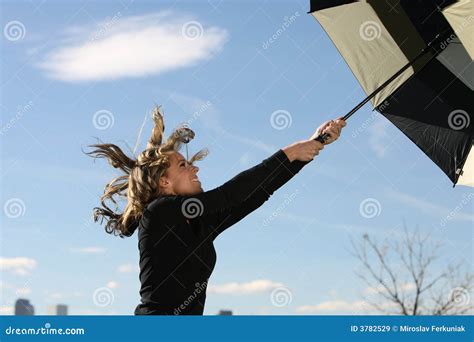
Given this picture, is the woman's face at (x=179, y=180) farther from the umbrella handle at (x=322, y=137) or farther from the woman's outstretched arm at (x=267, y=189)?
the umbrella handle at (x=322, y=137)

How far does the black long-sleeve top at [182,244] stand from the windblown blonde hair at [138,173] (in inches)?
6.8

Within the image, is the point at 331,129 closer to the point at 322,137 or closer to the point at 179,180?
the point at 322,137

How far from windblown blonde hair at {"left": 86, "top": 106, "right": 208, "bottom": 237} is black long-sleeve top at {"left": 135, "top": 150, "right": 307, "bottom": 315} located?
0.17 m

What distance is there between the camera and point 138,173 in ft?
12.8

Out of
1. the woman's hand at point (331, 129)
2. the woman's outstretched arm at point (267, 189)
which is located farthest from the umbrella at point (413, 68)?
the woman's outstretched arm at point (267, 189)

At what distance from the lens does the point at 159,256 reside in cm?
360

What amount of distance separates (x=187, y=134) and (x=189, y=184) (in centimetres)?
35

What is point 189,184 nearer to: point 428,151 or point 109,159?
point 109,159

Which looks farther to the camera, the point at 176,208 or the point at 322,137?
the point at 322,137

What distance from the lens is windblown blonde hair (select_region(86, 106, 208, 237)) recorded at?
3.87 metres

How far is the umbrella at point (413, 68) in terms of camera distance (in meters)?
5.52

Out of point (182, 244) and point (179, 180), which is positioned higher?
point (179, 180)

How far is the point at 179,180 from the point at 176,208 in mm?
334

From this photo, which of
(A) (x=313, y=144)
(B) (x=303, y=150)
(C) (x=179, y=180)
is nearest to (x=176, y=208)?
(C) (x=179, y=180)
